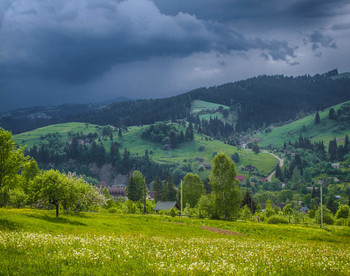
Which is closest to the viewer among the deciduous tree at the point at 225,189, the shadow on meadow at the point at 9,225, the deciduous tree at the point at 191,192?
the shadow on meadow at the point at 9,225

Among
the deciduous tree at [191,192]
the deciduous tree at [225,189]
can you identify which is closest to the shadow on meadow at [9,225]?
the deciduous tree at [225,189]

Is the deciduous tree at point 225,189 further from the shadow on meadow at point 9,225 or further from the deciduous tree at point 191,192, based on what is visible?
the deciduous tree at point 191,192

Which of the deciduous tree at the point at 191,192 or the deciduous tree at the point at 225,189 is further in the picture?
the deciduous tree at the point at 191,192

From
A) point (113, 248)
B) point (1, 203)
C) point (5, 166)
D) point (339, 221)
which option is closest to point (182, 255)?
point (113, 248)

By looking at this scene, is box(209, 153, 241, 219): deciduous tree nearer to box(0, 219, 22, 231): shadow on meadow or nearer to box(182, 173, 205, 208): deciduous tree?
box(0, 219, 22, 231): shadow on meadow

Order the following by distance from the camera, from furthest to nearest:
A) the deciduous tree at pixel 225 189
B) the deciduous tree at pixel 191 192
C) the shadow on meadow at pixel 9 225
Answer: the deciduous tree at pixel 191 192 < the deciduous tree at pixel 225 189 < the shadow on meadow at pixel 9 225

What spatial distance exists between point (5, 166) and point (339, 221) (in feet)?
362

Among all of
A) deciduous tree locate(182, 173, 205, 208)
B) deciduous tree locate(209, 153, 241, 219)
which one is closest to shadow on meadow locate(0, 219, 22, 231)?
deciduous tree locate(209, 153, 241, 219)

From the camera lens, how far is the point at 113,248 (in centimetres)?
1997

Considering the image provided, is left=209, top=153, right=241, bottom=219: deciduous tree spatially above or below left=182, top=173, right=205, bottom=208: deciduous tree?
above

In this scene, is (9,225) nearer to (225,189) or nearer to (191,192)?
(225,189)

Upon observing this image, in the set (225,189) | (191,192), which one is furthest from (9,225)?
(191,192)

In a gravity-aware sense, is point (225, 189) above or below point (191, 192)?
above

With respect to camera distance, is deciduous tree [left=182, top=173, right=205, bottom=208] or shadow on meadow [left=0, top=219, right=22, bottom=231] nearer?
shadow on meadow [left=0, top=219, right=22, bottom=231]
